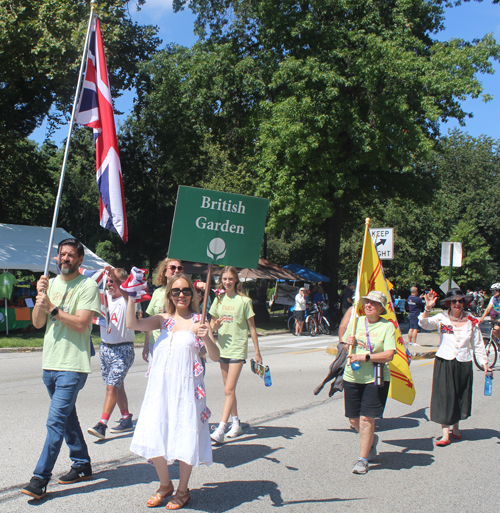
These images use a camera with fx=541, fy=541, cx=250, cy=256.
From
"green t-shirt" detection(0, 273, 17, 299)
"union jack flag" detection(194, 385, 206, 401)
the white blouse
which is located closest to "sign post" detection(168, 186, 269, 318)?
"union jack flag" detection(194, 385, 206, 401)

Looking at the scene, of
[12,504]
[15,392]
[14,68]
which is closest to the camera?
[12,504]

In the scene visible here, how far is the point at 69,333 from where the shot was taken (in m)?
4.27

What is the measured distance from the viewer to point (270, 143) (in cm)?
2016

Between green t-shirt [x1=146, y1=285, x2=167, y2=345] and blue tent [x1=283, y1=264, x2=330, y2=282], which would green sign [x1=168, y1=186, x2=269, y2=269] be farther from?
blue tent [x1=283, y1=264, x2=330, y2=282]

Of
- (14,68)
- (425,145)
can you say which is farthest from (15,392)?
(425,145)

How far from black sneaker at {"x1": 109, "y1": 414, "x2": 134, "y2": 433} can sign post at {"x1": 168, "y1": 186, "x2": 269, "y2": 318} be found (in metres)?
2.50

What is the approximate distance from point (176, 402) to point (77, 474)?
3.97 feet

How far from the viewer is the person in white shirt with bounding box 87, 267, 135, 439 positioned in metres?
5.73

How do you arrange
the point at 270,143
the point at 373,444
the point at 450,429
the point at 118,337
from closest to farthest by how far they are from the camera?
1. the point at 373,444
2. the point at 118,337
3. the point at 450,429
4. the point at 270,143

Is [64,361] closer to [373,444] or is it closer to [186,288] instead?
[186,288]

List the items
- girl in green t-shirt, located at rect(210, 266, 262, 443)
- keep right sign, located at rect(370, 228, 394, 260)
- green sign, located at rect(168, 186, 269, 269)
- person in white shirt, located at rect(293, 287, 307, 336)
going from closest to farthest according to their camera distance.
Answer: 1. green sign, located at rect(168, 186, 269, 269)
2. girl in green t-shirt, located at rect(210, 266, 262, 443)
3. keep right sign, located at rect(370, 228, 394, 260)
4. person in white shirt, located at rect(293, 287, 307, 336)

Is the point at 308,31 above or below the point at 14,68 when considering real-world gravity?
above

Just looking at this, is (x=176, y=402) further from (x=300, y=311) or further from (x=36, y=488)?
(x=300, y=311)

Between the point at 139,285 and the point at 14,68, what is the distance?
17333 millimetres
